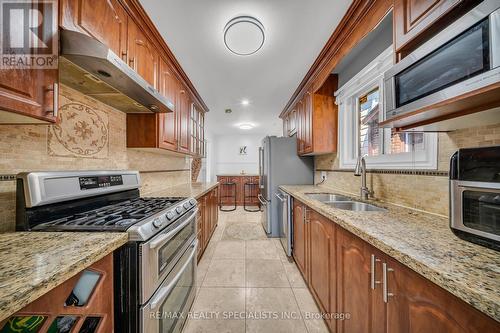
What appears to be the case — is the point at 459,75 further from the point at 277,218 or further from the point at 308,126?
the point at 277,218

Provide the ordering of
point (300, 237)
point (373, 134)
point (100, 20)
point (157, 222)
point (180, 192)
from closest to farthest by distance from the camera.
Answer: point (157, 222) < point (100, 20) < point (373, 134) < point (300, 237) < point (180, 192)

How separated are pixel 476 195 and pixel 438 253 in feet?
0.86

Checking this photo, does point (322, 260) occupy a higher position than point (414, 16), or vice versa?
point (414, 16)

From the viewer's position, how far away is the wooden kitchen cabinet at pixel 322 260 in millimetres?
1247

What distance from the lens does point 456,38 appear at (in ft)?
2.22

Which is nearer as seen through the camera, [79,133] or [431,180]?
[431,180]

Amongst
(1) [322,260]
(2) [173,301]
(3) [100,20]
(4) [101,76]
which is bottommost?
(2) [173,301]

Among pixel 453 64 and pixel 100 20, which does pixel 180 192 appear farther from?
pixel 453 64

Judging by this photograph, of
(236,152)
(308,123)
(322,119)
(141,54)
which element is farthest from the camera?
(236,152)

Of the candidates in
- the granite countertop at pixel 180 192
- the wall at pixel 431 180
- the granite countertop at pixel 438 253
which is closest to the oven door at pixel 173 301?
the granite countertop at pixel 180 192

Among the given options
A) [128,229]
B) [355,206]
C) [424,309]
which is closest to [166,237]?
[128,229]

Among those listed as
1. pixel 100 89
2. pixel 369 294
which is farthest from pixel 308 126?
pixel 100 89

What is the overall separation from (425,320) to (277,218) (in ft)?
8.43

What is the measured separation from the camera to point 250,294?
175 centimetres
